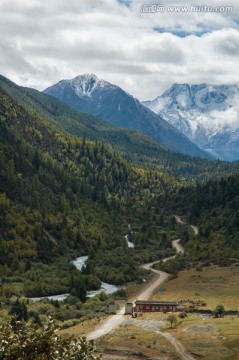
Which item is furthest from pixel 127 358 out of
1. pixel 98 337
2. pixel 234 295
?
pixel 234 295

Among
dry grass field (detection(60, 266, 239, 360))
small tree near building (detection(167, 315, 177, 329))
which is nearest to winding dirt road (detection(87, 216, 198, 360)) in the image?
dry grass field (detection(60, 266, 239, 360))

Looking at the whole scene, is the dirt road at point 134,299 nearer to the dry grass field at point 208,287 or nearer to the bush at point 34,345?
the dry grass field at point 208,287

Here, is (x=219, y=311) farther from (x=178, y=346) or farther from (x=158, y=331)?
(x=178, y=346)

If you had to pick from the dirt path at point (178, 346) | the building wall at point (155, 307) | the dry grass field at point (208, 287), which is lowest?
the dirt path at point (178, 346)

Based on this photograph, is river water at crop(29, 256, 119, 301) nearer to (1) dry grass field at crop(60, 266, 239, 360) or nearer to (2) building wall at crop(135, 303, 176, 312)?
(1) dry grass field at crop(60, 266, 239, 360)

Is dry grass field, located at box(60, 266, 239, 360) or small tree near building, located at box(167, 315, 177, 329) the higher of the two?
small tree near building, located at box(167, 315, 177, 329)

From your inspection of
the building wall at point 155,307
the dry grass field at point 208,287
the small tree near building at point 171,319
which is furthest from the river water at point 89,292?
the small tree near building at point 171,319

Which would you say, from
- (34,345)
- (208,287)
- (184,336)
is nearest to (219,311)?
(184,336)

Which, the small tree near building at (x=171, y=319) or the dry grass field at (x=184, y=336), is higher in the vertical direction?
the small tree near building at (x=171, y=319)

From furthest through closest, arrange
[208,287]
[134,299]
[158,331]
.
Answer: [208,287] < [134,299] < [158,331]

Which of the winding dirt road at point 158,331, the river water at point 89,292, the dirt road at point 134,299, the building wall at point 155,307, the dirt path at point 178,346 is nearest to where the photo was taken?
the dirt path at point 178,346

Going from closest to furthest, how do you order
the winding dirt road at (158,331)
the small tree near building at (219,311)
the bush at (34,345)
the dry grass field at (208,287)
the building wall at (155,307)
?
the bush at (34,345) → the winding dirt road at (158,331) → the small tree near building at (219,311) → the building wall at (155,307) → the dry grass field at (208,287)

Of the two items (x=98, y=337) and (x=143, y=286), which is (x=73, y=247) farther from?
(x=98, y=337)

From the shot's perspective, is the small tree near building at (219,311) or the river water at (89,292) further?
the river water at (89,292)
